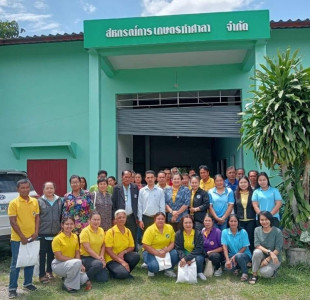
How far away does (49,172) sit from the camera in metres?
10.6

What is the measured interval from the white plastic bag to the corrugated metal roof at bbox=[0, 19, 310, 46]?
21.9 ft

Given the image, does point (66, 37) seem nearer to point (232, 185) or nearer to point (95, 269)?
point (232, 185)

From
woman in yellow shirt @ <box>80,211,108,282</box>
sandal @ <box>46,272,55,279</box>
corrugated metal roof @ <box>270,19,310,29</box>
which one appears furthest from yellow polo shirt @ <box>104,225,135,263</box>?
corrugated metal roof @ <box>270,19,310,29</box>

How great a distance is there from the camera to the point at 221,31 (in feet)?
27.0

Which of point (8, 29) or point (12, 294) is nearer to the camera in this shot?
point (12, 294)

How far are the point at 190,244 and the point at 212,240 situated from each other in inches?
14.7

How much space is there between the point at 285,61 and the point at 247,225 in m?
2.80

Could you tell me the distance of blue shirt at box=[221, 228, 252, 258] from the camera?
5.71 metres

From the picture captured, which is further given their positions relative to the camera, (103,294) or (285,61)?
(285,61)

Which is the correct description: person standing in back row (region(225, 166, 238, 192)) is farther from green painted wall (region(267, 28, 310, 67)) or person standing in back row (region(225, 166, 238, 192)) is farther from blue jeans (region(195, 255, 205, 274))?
green painted wall (region(267, 28, 310, 67))

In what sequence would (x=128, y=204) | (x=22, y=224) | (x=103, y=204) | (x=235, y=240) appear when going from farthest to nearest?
(x=128, y=204) < (x=103, y=204) < (x=235, y=240) < (x=22, y=224)

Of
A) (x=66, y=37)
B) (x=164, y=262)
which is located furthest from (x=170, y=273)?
(x=66, y=37)

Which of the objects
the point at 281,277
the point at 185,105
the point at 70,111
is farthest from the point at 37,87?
the point at 281,277

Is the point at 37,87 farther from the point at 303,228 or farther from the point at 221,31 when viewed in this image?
the point at 303,228
